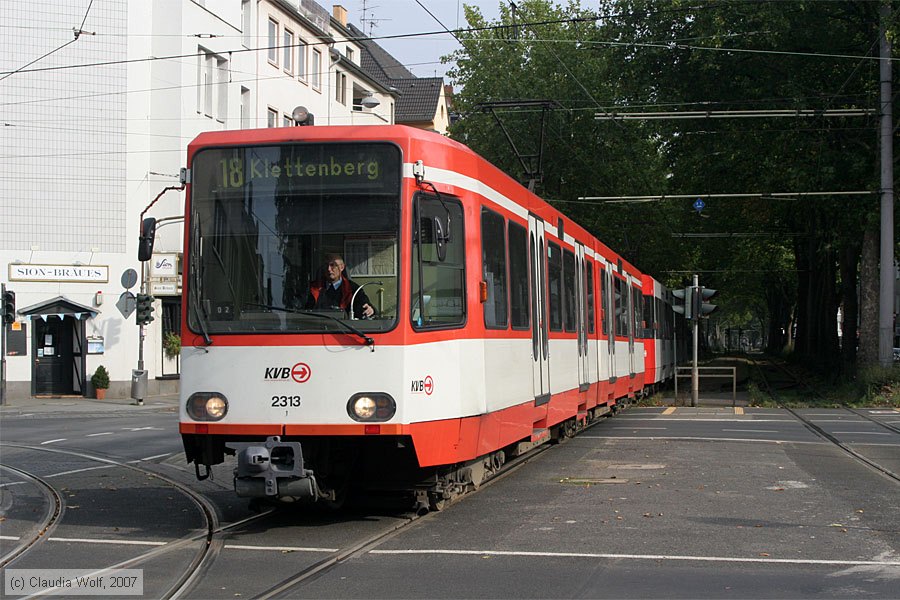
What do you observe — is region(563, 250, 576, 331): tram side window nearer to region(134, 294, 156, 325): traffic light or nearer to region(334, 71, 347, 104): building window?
region(134, 294, 156, 325): traffic light

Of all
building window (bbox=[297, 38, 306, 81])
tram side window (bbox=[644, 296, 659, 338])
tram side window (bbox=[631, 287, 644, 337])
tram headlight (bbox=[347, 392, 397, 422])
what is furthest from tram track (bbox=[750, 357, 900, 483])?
building window (bbox=[297, 38, 306, 81])

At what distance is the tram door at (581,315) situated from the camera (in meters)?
16.5

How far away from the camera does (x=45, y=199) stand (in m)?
34.2

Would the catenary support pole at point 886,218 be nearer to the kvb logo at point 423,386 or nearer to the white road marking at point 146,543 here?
the kvb logo at point 423,386

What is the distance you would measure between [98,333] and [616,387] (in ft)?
60.6

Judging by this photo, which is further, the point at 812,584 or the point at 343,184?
the point at 343,184

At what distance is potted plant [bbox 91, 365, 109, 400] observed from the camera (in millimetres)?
34000

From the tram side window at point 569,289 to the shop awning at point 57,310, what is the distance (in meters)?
21.4

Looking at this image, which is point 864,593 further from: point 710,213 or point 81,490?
point 710,213

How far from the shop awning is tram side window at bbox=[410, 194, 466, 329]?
2611 cm

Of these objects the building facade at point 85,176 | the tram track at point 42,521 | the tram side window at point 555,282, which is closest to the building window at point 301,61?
the building facade at point 85,176

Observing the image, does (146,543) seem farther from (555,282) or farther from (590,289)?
(590,289)

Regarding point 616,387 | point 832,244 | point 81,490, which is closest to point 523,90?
point 832,244

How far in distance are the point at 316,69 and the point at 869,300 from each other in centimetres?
2628
